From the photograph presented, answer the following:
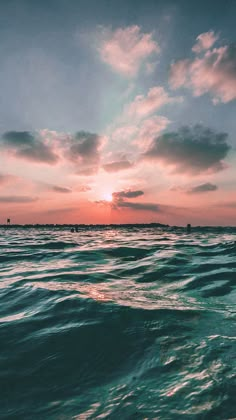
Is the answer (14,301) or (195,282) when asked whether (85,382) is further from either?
(195,282)

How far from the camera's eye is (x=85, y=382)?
9.70ft

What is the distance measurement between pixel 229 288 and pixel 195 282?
961 millimetres

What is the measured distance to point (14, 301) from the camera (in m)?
6.04

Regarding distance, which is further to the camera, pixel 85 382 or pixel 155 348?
pixel 155 348

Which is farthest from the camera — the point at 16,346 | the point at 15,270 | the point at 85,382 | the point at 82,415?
the point at 15,270

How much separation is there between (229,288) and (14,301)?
513cm

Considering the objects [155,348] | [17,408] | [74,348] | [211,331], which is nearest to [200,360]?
[155,348]

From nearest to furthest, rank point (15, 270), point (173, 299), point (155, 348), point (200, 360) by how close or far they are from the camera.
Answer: point (200, 360) → point (155, 348) → point (173, 299) → point (15, 270)

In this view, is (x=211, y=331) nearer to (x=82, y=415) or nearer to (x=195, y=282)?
(x=82, y=415)

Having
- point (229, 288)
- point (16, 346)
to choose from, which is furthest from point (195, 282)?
point (16, 346)

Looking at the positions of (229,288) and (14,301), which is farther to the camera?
(229,288)

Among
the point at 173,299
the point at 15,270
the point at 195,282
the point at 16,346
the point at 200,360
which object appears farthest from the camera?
the point at 15,270

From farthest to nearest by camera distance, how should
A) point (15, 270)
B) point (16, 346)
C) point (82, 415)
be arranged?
point (15, 270) < point (16, 346) < point (82, 415)

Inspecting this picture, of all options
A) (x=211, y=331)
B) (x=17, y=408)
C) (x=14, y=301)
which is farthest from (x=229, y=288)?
(x=17, y=408)
